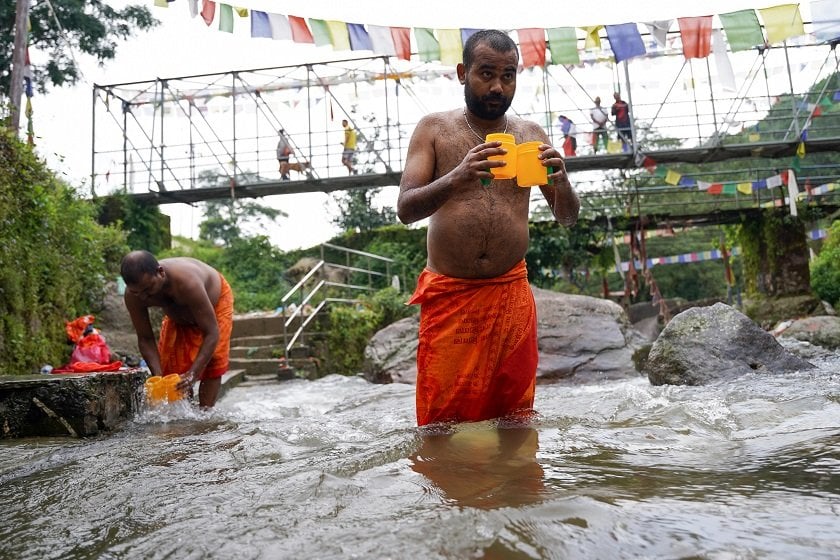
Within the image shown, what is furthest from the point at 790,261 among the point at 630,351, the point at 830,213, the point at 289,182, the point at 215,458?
the point at 215,458

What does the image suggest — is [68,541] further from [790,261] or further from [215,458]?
[790,261]

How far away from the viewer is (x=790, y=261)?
13969mm

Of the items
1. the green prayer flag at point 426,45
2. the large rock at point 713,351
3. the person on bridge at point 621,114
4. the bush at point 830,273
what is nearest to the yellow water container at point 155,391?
the large rock at point 713,351

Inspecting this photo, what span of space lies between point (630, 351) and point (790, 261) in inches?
361

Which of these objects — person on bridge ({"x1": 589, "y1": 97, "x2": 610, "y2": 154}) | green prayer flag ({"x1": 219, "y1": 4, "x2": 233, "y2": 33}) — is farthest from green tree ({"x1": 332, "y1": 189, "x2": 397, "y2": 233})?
green prayer flag ({"x1": 219, "y1": 4, "x2": 233, "y2": 33})

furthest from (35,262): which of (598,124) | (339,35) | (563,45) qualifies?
(598,124)

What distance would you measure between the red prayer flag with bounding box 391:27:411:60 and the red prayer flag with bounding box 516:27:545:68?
1.78 m

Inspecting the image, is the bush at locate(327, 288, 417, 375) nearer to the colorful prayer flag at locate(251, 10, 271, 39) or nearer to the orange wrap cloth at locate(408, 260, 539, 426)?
the colorful prayer flag at locate(251, 10, 271, 39)

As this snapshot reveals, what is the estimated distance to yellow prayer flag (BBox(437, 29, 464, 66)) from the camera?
10552mm

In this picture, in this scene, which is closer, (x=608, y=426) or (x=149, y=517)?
(x=149, y=517)

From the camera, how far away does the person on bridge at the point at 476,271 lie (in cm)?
256

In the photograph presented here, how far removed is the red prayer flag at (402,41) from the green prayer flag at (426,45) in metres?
0.16

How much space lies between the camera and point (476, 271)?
266cm

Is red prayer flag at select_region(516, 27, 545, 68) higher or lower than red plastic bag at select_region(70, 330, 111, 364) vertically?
higher
